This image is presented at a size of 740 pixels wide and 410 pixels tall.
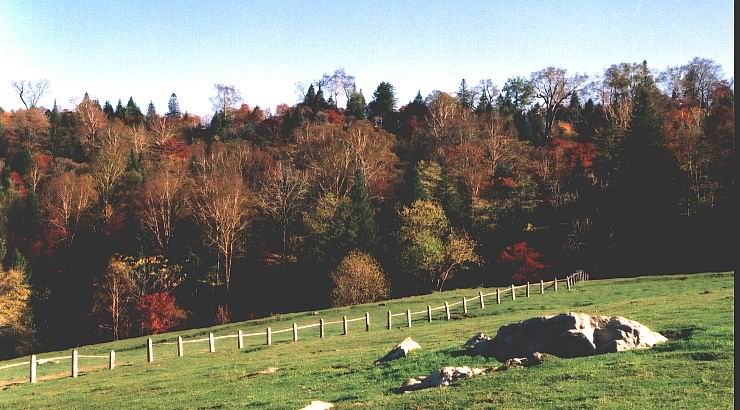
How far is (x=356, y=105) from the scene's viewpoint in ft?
479

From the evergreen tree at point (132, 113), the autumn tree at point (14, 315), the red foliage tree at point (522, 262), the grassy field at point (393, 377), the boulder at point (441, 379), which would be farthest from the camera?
the evergreen tree at point (132, 113)

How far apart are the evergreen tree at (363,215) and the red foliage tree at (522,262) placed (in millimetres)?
18470

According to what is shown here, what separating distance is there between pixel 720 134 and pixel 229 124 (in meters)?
102

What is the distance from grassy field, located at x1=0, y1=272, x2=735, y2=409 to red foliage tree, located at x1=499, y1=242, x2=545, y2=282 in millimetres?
39434

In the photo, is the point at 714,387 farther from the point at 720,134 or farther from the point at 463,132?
the point at 463,132

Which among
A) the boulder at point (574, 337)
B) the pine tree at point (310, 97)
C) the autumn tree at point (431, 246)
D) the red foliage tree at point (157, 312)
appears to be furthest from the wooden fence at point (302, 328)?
the pine tree at point (310, 97)

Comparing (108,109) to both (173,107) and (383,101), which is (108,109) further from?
(383,101)

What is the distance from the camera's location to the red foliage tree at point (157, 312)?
73938mm

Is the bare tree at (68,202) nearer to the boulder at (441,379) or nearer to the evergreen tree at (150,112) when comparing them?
the evergreen tree at (150,112)

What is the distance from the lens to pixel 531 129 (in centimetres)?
12350

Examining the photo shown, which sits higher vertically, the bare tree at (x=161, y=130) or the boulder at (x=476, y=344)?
the bare tree at (x=161, y=130)

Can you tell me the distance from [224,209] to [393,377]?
6813 cm

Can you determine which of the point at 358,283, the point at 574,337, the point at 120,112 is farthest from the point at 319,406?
the point at 120,112

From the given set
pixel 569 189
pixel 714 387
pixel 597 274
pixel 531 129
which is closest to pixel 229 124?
pixel 531 129
